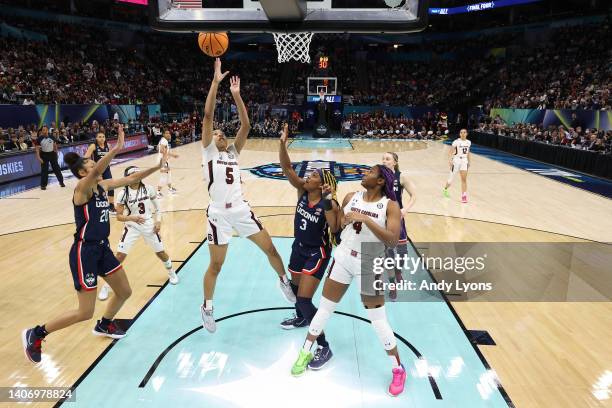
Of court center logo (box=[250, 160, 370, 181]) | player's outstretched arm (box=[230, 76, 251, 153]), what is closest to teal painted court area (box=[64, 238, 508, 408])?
player's outstretched arm (box=[230, 76, 251, 153])

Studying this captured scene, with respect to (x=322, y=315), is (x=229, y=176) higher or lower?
higher

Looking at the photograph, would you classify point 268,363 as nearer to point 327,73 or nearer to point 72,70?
point 72,70

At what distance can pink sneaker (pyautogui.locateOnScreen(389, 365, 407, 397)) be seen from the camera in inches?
157

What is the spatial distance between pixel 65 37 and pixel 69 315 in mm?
30293

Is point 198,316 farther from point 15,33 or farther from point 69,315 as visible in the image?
point 15,33

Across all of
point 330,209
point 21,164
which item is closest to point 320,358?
point 330,209

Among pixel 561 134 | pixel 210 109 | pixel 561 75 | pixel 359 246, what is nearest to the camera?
pixel 359 246

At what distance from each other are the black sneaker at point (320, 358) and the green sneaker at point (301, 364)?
0.14 m

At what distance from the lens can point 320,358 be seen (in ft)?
14.5

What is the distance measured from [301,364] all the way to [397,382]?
2.85 feet

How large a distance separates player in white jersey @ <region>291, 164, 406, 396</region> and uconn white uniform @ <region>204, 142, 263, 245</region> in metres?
1.42

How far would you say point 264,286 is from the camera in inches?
252

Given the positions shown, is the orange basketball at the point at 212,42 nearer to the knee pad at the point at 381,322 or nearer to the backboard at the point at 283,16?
the backboard at the point at 283,16

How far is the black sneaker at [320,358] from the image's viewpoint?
4.36 m
